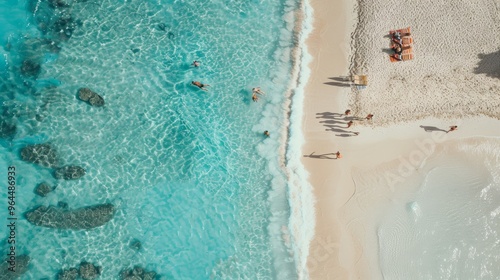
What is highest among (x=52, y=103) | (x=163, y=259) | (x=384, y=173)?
(x=52, y=103)

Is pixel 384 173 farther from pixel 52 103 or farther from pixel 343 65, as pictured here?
pixel 52 103

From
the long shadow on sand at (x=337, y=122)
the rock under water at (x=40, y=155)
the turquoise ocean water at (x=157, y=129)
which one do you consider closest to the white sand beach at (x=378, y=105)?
the long shadow on sand at (x=337, y=122)

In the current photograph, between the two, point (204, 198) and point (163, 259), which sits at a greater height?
point (204, 198)

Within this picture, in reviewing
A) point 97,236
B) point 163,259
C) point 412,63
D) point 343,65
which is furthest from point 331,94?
point 97,236

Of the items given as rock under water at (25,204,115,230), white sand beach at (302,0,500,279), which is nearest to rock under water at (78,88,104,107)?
rock under water at (25,204,115,230)

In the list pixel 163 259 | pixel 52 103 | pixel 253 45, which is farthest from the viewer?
pixel 253 45

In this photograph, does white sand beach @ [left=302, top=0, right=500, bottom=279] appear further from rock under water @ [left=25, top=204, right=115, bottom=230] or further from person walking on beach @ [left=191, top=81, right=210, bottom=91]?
rock under water @ [left=25, top=204, right=115, bottom=230]

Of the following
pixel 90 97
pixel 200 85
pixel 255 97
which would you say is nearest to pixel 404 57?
pixel 255 97

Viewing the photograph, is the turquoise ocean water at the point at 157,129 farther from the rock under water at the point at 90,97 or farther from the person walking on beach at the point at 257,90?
the person walking on beach at the point at 257,90

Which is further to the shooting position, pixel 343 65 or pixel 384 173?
pixel 343 65
